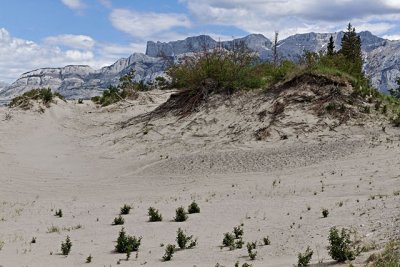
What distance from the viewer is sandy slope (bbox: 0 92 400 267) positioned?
36.5ft

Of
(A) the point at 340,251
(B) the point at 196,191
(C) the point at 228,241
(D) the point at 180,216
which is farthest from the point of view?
(B) the point at 196,191

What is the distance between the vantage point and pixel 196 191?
17375 mm

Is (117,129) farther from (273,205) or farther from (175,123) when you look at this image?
(273,205)

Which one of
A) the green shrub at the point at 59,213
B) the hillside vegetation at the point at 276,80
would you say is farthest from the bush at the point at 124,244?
the hillside vegetation at the point at 276,80

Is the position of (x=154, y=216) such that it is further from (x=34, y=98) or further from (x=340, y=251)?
(x=34, y=98)

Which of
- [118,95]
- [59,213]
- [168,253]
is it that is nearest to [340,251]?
[168,253]

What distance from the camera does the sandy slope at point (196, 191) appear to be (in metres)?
11.1

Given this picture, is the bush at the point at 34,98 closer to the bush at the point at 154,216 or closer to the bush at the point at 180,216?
the bush at the point at 154,216

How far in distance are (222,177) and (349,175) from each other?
4458mm

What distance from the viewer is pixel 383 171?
53.7ft

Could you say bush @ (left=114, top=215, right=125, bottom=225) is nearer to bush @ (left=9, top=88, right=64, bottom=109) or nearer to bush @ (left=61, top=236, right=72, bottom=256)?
bush @ (left=61, top=236, right=72, bottom=256)

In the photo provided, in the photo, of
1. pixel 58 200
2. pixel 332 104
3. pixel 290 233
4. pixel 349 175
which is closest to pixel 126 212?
pixel 58 200

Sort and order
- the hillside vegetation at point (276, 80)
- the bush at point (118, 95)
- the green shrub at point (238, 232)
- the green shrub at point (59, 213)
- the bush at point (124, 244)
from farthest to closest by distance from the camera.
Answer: the bush at point (118, 95), the hillside vegetation at point (276, 80), the green shrub at point (59, 213), the green shrub at point (238, 232), the bush at point (124, 244)

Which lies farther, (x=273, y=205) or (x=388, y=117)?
(x=388, y=117)
